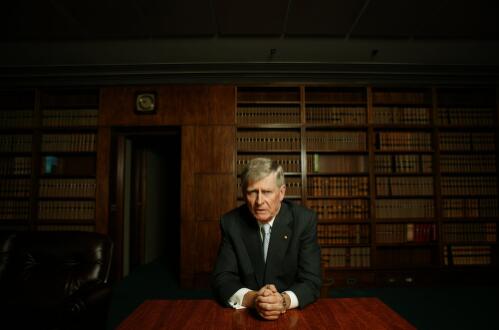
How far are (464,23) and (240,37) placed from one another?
8.00ft

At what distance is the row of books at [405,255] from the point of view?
3705 millimetres

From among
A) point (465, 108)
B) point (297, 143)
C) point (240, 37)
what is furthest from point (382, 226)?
point (240, 37)

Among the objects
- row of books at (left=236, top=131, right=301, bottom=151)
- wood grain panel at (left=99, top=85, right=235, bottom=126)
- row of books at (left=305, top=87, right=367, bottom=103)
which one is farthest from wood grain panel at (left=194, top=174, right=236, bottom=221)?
row of books at (left=305, top=87, right=367, bottom=103)

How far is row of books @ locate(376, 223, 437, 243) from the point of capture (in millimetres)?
3633

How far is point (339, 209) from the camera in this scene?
3.65m

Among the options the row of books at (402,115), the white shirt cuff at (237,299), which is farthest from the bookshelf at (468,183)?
the white shirt cuff at (237,299)

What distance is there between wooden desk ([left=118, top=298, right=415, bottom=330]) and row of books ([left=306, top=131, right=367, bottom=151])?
2.74 meters

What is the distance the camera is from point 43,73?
146 inches

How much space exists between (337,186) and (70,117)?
378 centimetres

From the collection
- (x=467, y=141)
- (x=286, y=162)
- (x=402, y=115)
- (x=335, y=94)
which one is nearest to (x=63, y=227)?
(x=286, y=162)

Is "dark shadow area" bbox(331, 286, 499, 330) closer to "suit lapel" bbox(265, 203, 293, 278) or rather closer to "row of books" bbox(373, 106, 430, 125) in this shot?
"suit lapel" bbox(265, 203, 293, 278)

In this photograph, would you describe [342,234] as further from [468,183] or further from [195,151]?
[195,151]

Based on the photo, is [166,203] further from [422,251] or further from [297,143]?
[422,251]

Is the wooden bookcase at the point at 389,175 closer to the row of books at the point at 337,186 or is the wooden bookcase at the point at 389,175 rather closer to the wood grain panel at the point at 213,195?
the row of books at the point at 337,186
